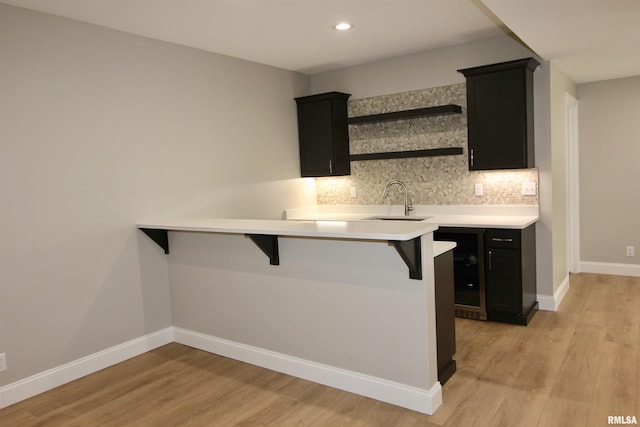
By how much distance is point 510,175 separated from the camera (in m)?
4.31

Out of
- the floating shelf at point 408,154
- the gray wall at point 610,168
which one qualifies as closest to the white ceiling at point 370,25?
the gray wall at point 610,168

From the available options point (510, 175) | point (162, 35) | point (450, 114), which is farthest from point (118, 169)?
point (510, 175)

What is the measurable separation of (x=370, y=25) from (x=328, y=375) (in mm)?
2519

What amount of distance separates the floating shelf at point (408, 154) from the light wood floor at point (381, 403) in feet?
5.27

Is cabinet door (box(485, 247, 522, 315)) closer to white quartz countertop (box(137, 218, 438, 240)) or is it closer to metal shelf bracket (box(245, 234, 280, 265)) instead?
white quartz countertop (box(137, 218, 438, 240))

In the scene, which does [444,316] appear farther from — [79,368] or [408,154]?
[79,368]

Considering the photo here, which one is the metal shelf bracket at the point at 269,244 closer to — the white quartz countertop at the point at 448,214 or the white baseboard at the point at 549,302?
the white quartz countertop at the point at 448,214

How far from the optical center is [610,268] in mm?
A: 5391

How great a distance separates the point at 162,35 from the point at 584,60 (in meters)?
3.44

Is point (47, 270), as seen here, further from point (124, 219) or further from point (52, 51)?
point (52, 51)

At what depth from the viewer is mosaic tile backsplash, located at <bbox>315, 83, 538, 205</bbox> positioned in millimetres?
4402

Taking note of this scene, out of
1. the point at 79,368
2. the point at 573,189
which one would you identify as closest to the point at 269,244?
the point at 79,368

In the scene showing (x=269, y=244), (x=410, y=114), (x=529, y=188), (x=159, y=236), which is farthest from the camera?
(x=410, y=114)

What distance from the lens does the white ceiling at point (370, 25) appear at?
114 inches
